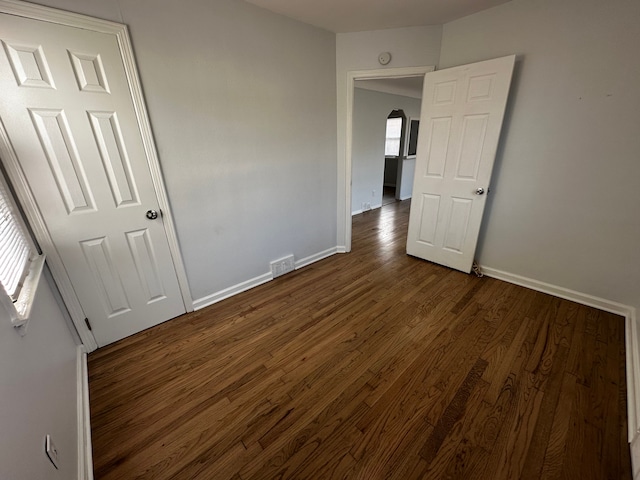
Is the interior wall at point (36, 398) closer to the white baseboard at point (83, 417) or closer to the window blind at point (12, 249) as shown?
the white baseboard at point (83, 417)

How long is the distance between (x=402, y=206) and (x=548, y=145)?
354cm

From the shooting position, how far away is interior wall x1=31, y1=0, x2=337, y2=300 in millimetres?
1755

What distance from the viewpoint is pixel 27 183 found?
1459 millimetres

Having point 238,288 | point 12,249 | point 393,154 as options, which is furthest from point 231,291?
point 393,154

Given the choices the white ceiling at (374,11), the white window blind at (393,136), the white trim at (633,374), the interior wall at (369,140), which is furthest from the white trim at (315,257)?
the white window blind at (393,136)

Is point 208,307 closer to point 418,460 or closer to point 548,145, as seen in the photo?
point 418,460

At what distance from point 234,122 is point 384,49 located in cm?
173

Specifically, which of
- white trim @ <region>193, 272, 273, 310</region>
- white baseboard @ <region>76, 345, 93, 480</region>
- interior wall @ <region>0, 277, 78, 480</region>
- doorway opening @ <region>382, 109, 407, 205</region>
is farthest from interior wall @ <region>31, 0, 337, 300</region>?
doorway opening @ <region>382, 109, 407, 205</region>

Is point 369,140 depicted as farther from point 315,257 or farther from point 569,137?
point 569,137

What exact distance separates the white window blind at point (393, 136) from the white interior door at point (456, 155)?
13.8 feet

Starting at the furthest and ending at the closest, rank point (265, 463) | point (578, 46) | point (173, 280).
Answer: point (173, 280)
point (578, 46)
point (265, 463)

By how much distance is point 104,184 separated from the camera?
Result: 1.70 metres

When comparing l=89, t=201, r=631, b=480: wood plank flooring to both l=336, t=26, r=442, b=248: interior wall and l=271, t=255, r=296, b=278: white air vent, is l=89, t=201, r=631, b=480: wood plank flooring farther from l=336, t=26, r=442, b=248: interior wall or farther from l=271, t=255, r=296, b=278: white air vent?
l=336, t=26, r=442, b=248: interior wall

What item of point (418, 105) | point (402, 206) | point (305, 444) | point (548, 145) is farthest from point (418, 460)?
point (418, 105)
